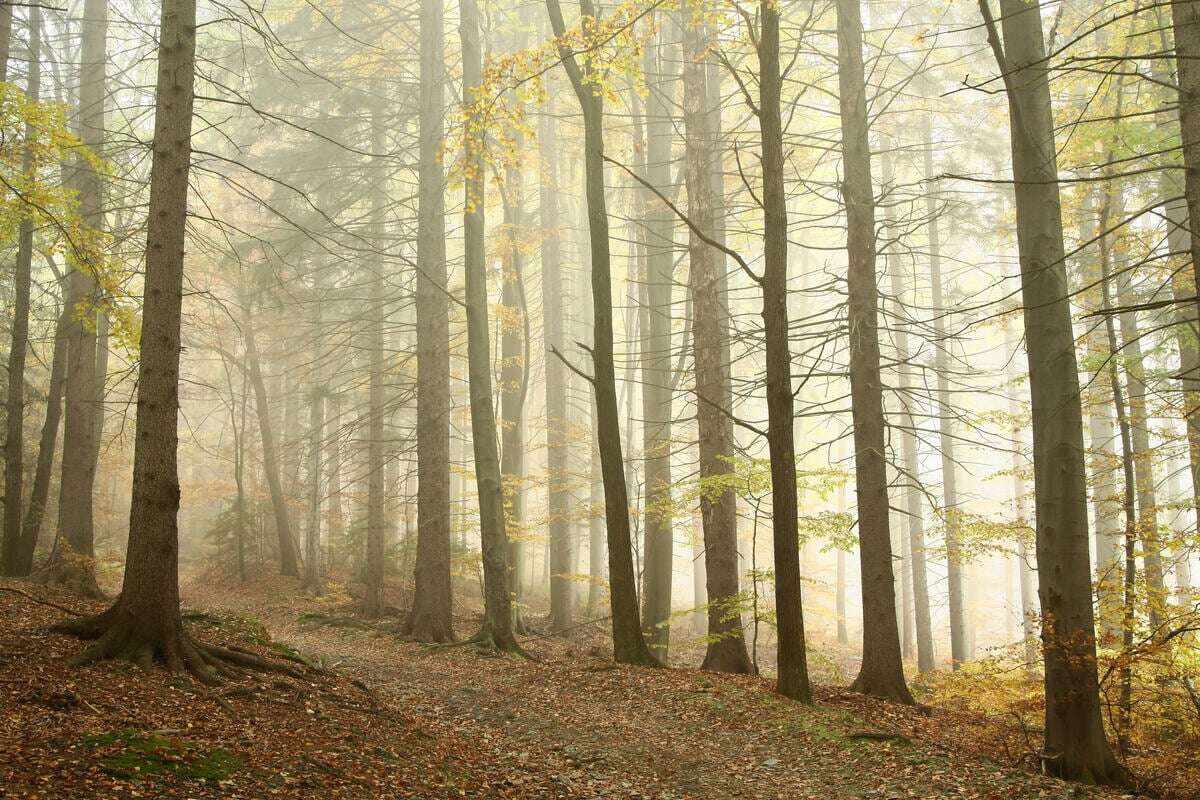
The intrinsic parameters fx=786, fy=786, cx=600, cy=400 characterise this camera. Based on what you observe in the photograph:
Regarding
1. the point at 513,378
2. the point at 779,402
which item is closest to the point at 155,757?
the point at 779,402

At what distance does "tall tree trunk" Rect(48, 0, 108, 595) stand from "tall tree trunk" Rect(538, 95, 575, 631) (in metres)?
8.04

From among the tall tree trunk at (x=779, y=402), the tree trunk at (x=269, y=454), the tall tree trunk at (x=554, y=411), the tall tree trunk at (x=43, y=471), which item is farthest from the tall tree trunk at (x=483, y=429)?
the tree trunk at (x=269, y=454)

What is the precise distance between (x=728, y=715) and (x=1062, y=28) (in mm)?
15272

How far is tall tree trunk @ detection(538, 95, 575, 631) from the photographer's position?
1772 cm

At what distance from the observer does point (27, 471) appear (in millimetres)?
17281

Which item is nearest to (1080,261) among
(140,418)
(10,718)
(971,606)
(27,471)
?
(140,418)

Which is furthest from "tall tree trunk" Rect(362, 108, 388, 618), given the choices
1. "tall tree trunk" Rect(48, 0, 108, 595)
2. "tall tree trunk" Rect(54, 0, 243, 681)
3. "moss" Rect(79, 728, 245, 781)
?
"moss" Rect(79, 728, 245, 781)

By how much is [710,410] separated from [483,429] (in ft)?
12.4

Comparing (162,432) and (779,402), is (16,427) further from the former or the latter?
(779,402)

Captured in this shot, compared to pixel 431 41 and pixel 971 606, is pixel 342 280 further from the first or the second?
pixel 971 606

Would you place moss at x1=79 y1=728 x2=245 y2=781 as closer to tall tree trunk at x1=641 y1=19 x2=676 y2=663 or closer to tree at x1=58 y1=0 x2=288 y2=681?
tree at x1=58 y1=0 x2=288 y2=681

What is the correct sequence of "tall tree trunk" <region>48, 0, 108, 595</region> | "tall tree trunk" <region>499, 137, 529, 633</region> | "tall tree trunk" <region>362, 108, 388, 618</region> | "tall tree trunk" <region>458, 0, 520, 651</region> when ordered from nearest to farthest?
"tall tree trunk" <region>48, 0, 108, 595</region>
"tall tree trunk" <region>458, 0, 520, 651</region>
"tall tree trunk" <region>362, 108, 388, 618</region>
"tall tree trunk" <region>499, 137, 529, 633</region>

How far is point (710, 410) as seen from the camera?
11.5 meters

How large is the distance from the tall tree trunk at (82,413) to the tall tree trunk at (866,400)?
1030 cm
